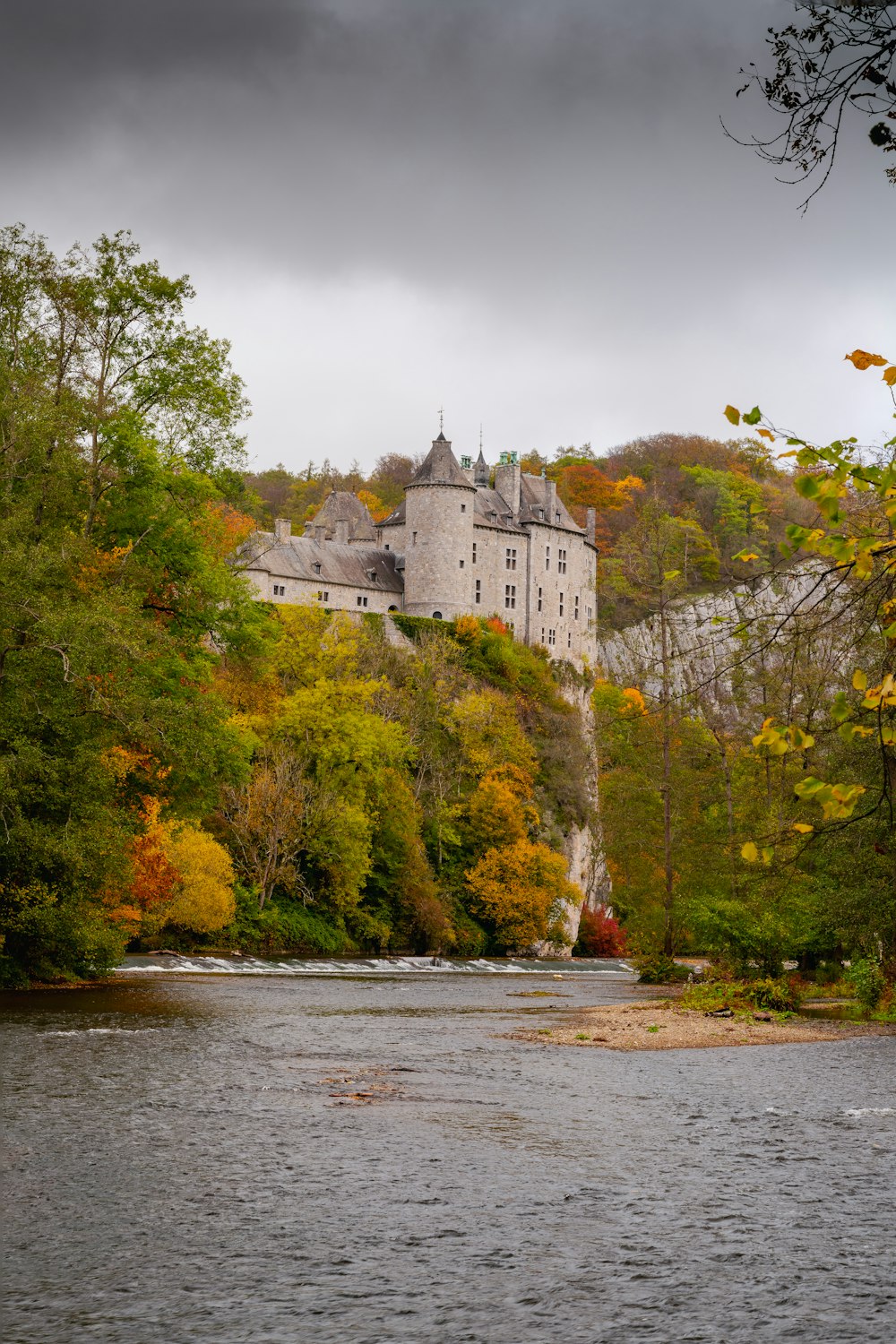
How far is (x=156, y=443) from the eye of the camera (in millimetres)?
35375

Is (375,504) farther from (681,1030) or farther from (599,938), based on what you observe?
(681,1030)

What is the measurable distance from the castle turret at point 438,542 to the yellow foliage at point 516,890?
1111 inches

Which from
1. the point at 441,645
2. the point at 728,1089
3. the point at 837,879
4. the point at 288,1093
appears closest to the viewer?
the point at 288,1093

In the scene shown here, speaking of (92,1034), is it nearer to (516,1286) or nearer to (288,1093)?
(288,1093)

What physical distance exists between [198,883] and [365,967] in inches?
297

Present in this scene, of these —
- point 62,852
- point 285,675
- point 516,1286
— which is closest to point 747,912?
point 62,852

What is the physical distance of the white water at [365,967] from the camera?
40844mm

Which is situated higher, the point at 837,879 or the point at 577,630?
the point at 577,630

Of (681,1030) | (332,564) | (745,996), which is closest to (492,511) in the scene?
(332,564)

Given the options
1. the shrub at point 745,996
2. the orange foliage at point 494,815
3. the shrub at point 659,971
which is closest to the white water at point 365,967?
the orange foliage at point 494,815

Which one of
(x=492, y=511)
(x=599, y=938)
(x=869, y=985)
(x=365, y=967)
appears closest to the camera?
(x=869, y=985)

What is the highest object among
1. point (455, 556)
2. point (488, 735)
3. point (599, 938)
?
point (455, 556)

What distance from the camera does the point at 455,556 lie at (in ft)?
309

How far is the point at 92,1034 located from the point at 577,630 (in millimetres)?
85160
